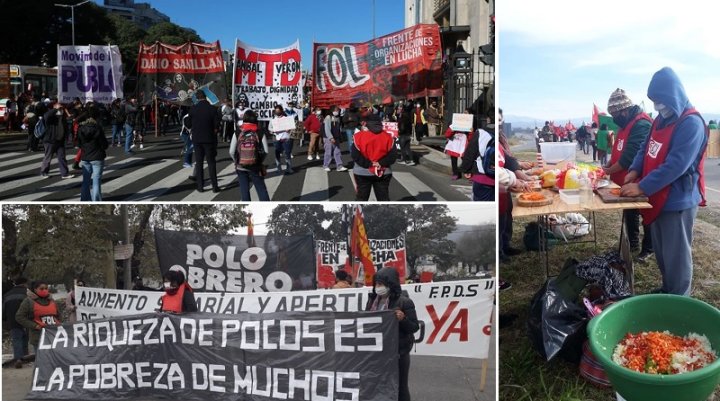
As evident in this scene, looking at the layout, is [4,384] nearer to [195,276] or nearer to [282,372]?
[195,276]

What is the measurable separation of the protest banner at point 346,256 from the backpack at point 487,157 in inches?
38.1

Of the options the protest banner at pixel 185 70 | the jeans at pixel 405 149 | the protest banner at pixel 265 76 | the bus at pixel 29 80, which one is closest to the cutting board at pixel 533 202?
the protest banner at pixel 265 76

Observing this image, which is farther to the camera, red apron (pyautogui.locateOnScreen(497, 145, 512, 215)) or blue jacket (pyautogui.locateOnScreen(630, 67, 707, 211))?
red apron (pyautogui.locateOnScreen(497, 145, 512, 215))

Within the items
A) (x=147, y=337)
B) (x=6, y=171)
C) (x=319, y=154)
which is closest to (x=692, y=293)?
(x=147, y=337)

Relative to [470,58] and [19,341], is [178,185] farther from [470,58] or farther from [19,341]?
[470,58]

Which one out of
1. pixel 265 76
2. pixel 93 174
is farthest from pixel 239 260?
pixel 93 174

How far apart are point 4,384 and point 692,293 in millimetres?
3637

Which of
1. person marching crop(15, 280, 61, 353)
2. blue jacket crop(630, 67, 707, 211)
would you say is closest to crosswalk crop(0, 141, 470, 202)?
person marching crop(15, 280, 61, 353)

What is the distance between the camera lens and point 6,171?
28.5 ft

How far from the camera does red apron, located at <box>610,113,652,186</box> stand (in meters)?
3.00

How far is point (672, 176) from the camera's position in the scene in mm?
2965

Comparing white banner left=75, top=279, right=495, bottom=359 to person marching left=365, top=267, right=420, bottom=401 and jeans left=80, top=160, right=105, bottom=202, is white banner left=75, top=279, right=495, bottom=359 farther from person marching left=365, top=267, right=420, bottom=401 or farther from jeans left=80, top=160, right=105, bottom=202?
jeans left=80, top=160, right=105, bottom=202

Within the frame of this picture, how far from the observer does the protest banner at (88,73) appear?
8516 millimetres

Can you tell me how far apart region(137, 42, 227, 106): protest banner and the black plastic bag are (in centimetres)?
535
